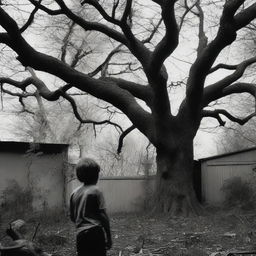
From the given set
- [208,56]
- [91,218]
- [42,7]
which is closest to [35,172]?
[42,7]

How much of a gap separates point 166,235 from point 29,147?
757 centimetres

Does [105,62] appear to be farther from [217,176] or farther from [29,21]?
[29,21]

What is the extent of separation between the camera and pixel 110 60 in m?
23.8

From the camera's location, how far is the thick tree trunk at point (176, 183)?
55.4ft

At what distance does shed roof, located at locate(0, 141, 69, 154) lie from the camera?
1777 cm

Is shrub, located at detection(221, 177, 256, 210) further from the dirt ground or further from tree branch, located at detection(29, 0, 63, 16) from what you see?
tree branch, located at detection(29, 0, 63, 16)

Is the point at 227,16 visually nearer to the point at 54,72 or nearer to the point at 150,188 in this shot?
the point at 54,72

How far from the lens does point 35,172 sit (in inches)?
714

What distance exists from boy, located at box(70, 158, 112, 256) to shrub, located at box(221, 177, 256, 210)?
612 inches

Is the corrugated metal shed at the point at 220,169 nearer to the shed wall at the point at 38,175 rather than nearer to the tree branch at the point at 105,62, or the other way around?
the tree branch at the point at 105,62

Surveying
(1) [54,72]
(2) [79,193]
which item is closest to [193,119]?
(1) [54,72]

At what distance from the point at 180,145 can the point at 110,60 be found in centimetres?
792

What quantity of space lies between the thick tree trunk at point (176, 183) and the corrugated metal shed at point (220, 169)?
5.80m

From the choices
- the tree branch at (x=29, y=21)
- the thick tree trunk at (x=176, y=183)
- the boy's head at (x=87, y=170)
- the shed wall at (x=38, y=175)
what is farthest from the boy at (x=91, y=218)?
the shed wall at (x=38, y=175)
